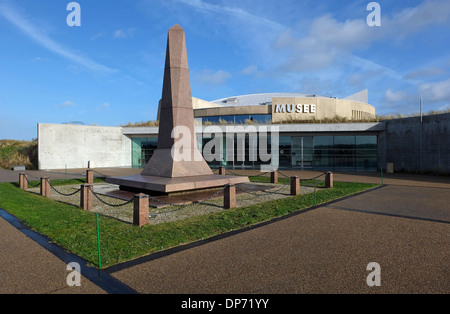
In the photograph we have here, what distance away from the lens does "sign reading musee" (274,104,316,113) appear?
1379 inches

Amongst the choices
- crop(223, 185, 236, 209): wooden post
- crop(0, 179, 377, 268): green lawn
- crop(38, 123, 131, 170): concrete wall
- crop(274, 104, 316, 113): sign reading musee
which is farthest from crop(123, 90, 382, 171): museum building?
crop(0, 179, 377, 268): green lawn

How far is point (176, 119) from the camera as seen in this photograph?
13.8 m

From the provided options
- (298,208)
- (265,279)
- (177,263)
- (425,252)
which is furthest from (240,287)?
(298,208)

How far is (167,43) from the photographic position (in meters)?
14.4

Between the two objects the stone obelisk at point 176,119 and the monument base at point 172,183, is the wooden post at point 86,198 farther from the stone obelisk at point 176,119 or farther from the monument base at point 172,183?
the stone obelisk at point 176,119

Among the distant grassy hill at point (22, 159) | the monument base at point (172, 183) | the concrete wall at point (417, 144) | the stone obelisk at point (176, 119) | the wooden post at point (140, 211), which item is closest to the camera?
the wooden post at point (140, 211)

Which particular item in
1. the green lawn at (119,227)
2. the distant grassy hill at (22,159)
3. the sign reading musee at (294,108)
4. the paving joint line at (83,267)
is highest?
the sign reading musee at (294,108)

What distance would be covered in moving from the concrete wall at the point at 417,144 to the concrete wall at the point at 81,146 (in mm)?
28231

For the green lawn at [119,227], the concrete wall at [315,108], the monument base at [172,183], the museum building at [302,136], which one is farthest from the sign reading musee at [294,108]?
the green lawn at [119,227]

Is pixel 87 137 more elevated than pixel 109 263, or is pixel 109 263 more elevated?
pixel 87 137

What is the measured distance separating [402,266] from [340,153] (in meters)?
26.1

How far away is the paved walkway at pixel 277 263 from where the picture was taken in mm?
4263
